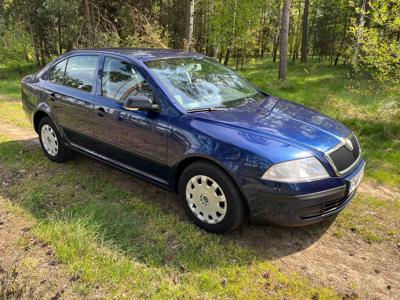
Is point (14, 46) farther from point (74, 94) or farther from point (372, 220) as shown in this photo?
point (372, 220)

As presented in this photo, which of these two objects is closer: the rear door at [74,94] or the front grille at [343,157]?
the front grille at [343,157]

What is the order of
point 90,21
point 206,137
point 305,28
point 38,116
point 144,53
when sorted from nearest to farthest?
point 206,137, point 144,53, point 38,116, point 90,21, point 305,28

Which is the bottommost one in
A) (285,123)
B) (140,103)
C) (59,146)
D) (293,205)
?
(59,146)

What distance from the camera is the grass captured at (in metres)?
2.81

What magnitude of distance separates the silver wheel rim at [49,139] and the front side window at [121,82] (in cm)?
150

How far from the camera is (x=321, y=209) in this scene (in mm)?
3084

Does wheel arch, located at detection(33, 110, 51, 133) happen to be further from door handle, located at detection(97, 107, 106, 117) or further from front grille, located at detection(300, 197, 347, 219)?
front grille, located at detection(300, 197, 347, 219)

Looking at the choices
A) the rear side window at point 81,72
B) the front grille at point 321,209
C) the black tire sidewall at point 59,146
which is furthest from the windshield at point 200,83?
the black tire sidewall at point 59,146

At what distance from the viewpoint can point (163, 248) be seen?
3.29 metres

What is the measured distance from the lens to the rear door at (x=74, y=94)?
4.45m

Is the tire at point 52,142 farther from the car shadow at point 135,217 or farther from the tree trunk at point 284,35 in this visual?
the tree trunk at point 284,35

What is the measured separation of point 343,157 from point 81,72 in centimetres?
347

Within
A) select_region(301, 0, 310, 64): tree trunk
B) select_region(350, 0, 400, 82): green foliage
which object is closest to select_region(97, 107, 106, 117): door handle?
select_region(350, 0, 400, 82): green foliage

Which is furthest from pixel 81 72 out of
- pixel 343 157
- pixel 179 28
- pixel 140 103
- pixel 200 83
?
pixel 179 28
